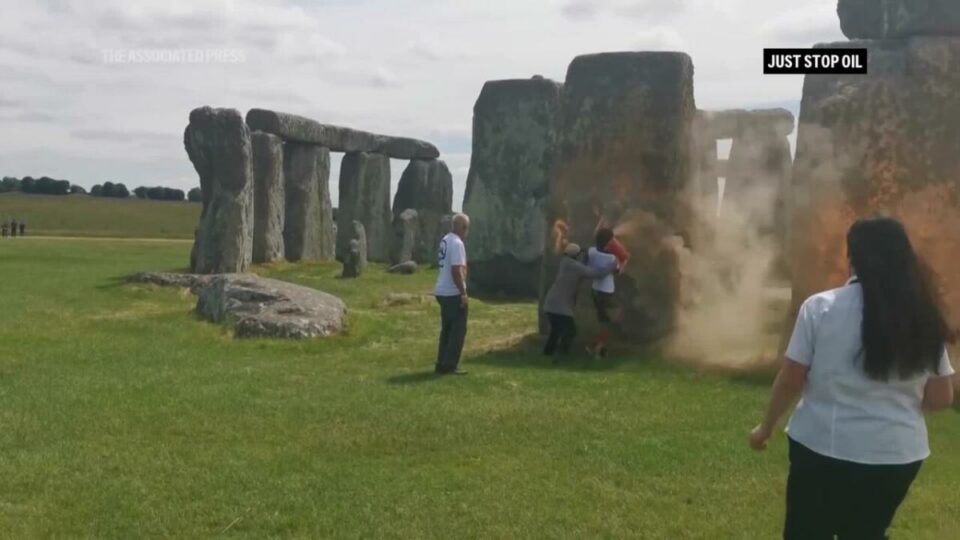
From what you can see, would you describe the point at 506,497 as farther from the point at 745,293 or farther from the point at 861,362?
the point at 745,293

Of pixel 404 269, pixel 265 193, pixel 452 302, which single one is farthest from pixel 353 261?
pixel 452 302

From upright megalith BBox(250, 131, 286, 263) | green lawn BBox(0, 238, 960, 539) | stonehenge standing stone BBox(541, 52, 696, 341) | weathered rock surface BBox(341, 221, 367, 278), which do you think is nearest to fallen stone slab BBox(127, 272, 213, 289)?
weathered rock surface BBox(341, 221, 367, 278)

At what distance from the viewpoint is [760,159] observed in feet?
65.1

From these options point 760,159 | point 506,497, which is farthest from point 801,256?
point 760,159

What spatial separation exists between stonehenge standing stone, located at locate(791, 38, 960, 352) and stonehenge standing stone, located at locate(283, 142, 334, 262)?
1616 centimetres

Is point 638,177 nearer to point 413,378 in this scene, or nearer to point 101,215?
point 413,378

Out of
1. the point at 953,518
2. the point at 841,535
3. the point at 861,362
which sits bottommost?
the point at 953,518

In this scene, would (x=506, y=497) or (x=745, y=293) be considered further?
(x=745, y=293)

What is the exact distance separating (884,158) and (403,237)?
16.6 metres

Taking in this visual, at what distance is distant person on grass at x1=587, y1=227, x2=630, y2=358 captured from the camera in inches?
476

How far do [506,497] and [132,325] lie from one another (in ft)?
26.7

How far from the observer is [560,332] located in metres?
12.0

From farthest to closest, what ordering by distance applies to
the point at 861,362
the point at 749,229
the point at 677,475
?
the point at 749,229 < the point at 677,475 < the point at 861,362

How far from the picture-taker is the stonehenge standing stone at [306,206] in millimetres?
26078
